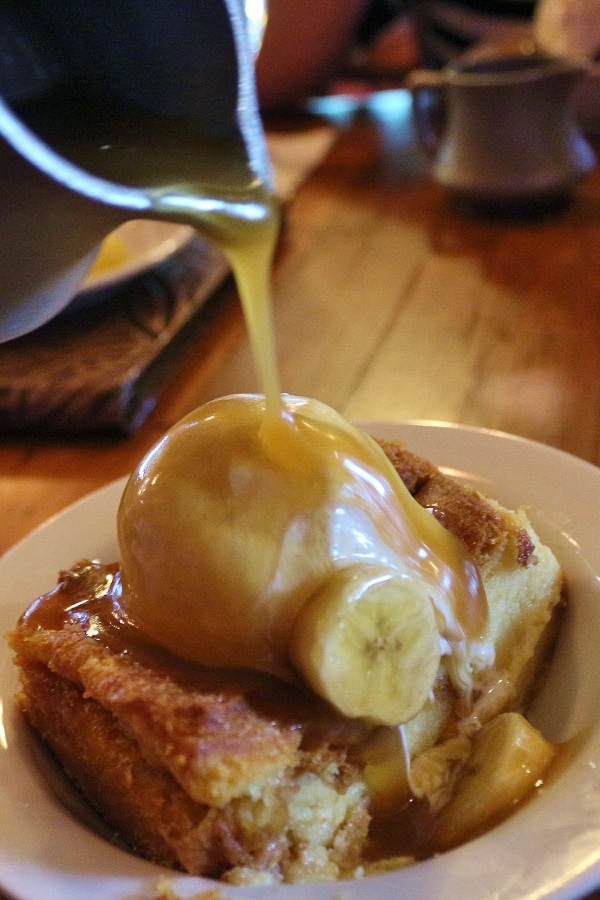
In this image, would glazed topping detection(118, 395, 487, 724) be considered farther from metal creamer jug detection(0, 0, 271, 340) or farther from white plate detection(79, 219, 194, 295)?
white plate detection(79, 219, 194, 295)

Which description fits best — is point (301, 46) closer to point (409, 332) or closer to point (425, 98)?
point (425, 98)

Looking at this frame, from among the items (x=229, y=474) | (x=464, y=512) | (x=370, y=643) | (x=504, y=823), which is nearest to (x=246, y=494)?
(x=229, y=474)

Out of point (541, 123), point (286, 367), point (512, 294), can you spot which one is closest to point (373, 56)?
point (541, 123)

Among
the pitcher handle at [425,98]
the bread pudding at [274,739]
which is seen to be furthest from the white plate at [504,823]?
the pitcher handle at [425,98]

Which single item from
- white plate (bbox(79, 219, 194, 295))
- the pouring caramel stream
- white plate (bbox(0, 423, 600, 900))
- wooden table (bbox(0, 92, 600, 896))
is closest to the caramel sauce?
the pouring caramel stream

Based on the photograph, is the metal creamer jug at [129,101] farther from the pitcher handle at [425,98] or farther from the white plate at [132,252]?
the pitcher handle at [425,98]

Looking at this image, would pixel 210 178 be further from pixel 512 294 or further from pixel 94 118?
pixel 512 294
